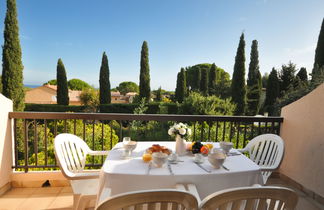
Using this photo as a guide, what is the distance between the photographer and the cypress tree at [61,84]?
14.5 m

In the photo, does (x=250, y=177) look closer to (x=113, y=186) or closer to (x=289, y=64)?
(x=113, y=186)

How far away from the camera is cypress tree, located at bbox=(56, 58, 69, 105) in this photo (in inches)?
569

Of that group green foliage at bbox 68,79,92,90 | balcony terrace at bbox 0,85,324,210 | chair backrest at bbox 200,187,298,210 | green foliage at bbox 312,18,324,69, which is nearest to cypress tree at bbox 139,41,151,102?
green foliage at bbox 312,18,324,69

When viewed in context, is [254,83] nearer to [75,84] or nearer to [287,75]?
[287,75]

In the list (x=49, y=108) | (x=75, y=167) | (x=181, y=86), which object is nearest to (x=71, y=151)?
(x=75, y=167)

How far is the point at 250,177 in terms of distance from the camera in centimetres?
134

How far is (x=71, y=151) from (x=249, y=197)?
167 centimetres

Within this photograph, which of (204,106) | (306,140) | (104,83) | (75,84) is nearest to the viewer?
(306,140)

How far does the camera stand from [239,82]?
13.3m

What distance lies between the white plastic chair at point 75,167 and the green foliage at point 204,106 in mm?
5660

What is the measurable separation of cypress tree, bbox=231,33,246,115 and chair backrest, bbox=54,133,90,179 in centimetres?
1293

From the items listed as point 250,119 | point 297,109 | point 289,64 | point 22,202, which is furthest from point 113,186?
point 289,64

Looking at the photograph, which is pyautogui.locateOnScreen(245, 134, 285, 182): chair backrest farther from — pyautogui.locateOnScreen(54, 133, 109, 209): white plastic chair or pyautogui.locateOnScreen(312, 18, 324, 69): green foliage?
pyautogui.locateOnScreen(312, 18, 324, 69): green foliage

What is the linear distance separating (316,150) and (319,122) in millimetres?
377
